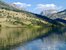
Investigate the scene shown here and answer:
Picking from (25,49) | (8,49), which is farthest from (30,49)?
(8,49)

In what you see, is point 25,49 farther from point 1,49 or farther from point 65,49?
point 65,49

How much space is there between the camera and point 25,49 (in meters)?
72.9

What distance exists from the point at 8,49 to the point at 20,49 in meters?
4.33

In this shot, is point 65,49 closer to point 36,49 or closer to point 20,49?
point 36,49

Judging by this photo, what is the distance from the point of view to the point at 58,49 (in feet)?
241

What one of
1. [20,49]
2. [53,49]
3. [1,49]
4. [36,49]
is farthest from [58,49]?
[1,49]

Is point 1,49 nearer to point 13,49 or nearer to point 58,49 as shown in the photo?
point 13,49

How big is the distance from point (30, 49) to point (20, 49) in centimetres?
349

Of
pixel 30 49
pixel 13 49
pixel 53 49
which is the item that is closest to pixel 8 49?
pixel 13 49

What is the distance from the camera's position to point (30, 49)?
243 feet

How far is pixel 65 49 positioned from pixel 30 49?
460 inches

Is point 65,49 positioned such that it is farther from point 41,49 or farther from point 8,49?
point 8,49

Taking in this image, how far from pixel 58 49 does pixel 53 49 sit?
1730 mm

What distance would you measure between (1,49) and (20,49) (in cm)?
660
